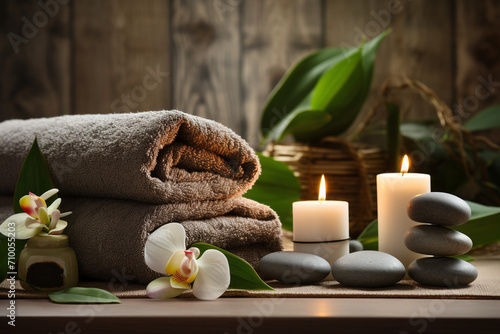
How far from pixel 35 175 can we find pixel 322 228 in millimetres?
357

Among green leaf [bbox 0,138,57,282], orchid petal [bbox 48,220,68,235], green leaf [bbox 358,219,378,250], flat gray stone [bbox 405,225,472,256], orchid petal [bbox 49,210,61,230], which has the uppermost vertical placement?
green leaf [bbox 0,138,57,282]

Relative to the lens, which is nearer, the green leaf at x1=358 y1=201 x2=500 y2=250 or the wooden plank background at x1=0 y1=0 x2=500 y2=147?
the green leaf at x1=358 y1=201 x2=500 y2=250

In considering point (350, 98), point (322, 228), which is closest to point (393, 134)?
point (350, 98)

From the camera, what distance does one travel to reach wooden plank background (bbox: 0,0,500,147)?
→ 1.31m

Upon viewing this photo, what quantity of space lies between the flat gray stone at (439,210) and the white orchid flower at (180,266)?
0.23 metres

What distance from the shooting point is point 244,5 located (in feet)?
4.36

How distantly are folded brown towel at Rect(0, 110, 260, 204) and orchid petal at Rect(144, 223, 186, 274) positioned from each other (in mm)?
50

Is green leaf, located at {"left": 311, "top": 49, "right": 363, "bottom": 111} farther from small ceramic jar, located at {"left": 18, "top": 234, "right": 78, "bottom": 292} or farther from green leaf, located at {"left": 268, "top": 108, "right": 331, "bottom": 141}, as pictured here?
small ceramic jar, located at {"left": 18, "top": 234, "right": 78, "bottom": 292}

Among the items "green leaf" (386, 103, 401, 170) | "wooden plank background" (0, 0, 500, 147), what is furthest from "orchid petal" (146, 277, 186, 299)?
"wooden plank background" (0, 0, 500, 147)

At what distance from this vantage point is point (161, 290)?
0.56 m

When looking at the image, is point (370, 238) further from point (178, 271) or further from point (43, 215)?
point (43, 215)

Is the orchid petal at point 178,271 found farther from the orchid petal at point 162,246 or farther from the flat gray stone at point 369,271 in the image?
the flat gray stone at point 369,271
